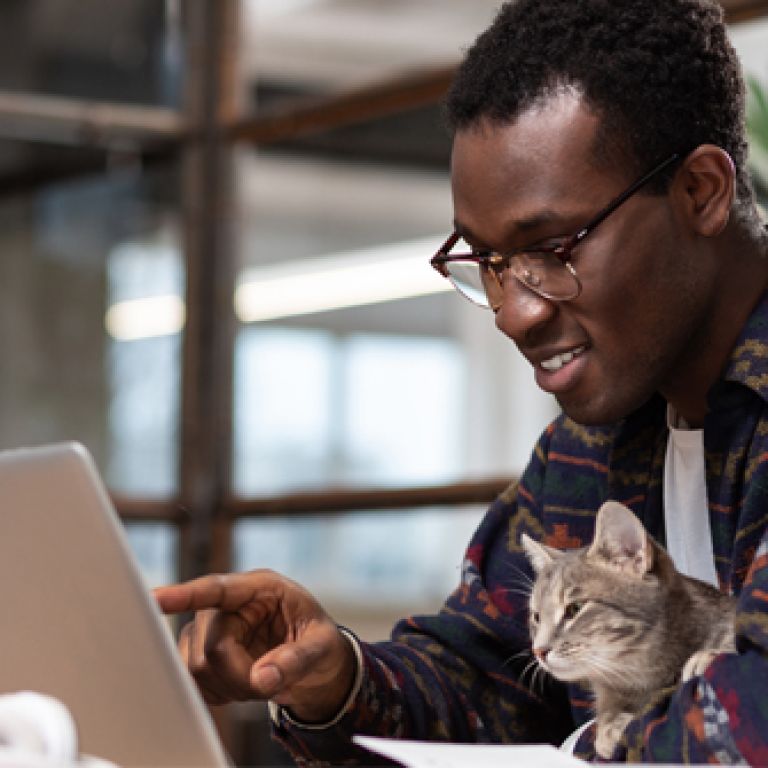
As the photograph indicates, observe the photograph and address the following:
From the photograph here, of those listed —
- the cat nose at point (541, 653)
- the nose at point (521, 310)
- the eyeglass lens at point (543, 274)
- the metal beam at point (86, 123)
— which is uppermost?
the metal beam at point (86, 123)

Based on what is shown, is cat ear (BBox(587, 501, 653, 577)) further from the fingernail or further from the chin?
the fingernail

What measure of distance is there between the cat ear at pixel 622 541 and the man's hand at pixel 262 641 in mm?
243

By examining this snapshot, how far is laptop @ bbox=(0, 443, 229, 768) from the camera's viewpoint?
3.13 ft

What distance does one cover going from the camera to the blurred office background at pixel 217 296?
327cm

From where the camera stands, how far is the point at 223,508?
3.27m

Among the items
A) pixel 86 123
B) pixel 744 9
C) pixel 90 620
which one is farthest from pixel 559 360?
pixel 86 123

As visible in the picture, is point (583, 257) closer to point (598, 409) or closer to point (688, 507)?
point (598, 409)

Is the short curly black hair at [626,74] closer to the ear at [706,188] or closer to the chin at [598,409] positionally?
the ear at [706,188]

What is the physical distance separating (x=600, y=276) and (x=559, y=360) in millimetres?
84

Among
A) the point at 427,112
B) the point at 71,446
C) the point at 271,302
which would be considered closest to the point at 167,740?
the point at 71,446

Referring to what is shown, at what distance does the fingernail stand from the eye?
25 centimetres

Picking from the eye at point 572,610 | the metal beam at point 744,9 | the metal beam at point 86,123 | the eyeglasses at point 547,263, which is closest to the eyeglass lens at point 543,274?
the eyeglasses at point 547,263

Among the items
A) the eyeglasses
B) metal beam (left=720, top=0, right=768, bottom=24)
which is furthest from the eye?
metal beam (left=720, top=0, right=768, bottom=24)

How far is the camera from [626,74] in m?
1.28
